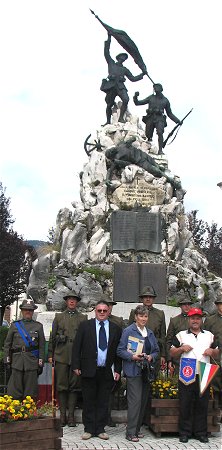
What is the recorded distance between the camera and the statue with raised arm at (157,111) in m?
20.0

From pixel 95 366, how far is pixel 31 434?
154 centimetres

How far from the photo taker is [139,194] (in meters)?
17.9

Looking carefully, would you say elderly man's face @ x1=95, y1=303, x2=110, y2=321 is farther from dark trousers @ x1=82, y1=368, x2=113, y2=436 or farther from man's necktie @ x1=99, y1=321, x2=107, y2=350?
dark trousers @ x1=82, y1=368, x2=113, y2=436

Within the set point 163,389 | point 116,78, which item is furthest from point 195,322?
point 116,78

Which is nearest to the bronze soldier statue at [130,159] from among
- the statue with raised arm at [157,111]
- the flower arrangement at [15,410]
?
the statue with raised arm at [157,111]

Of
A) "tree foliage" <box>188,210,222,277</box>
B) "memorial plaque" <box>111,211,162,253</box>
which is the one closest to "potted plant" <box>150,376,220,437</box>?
"memorial plaque" <box>111,211,162,253</box>

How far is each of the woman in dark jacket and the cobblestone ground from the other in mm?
176

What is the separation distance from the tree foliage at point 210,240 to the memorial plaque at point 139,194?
18.0 metres

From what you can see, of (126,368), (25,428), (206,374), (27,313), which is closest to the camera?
(25,428)

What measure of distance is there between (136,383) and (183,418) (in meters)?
0.74

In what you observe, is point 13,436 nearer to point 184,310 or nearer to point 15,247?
point 184,310

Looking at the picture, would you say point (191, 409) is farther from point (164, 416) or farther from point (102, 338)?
point (102, 338)

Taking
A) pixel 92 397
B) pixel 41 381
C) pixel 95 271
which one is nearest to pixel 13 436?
pixel 92 397

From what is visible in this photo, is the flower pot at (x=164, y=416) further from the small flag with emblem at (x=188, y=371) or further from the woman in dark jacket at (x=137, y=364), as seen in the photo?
the small flag with emblem at (x=188, y=371)
